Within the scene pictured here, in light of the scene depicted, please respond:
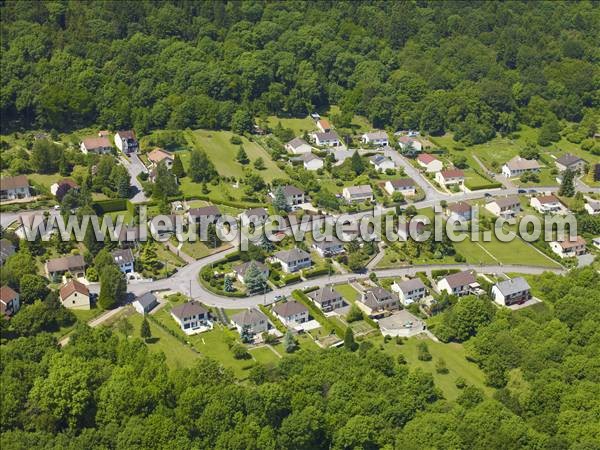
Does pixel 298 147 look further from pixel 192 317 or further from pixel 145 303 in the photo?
pixel 192 317

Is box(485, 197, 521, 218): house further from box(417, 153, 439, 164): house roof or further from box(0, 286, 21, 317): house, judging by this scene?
box(0, 286, 21, 317): house

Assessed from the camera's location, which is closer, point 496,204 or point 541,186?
point 496,204

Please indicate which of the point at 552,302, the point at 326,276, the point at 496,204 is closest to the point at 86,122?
the point at 326,276

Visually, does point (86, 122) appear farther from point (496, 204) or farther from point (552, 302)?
point (552, 302)

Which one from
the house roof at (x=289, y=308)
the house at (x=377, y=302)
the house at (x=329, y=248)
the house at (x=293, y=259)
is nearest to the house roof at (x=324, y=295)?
the house roof at (x=289, y=308)

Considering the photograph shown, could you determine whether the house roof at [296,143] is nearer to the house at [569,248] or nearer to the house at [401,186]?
the house at [401,186]
